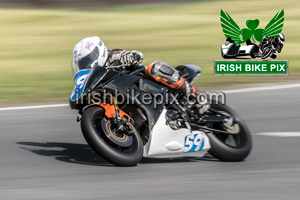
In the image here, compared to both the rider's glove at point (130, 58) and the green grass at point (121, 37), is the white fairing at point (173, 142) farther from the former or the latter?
the green grass at point (121, 37)

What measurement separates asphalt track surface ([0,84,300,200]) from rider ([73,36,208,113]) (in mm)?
808

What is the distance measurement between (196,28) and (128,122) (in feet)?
47.9

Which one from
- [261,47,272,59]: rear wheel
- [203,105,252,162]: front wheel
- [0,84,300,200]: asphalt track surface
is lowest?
[0,84,300,200]: asphalt track surface

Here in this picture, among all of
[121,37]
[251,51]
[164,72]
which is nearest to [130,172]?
[164,72]

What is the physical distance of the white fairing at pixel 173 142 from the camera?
246 inches

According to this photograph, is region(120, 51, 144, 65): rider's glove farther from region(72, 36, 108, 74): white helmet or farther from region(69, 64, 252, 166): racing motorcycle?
region(72, 36, 108, 74): white helmet

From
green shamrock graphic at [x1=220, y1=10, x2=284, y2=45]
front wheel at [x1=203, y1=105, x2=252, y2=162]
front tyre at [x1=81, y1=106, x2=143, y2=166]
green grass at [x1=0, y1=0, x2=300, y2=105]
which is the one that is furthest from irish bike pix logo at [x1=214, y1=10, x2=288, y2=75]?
front tyre at [x1=81, y1=106, x2=143, y2=166]

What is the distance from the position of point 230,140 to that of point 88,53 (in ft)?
Result: 5.77

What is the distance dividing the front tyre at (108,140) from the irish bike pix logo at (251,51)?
6.92 m

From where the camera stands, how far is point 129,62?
6348 mm

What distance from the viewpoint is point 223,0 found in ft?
89.1

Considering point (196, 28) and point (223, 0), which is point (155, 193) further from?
point (223, 0)

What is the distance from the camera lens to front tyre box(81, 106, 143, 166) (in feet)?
19.3

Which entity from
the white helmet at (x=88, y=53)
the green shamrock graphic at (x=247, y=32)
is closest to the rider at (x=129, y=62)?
the white helmet at (x=88, y=53)
